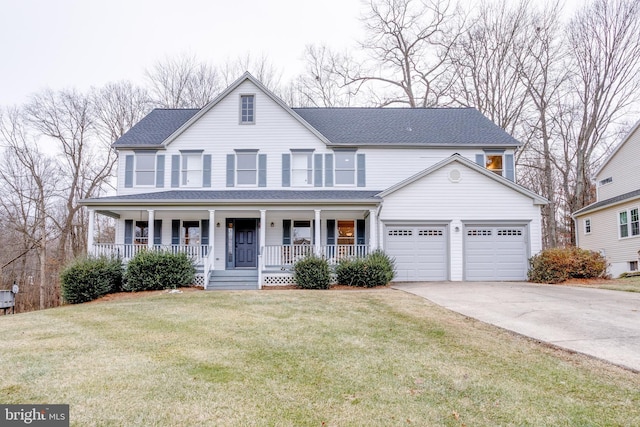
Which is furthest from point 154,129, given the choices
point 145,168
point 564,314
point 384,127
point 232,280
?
point 564,314

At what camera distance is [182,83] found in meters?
29.0

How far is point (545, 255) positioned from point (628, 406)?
11.9 m

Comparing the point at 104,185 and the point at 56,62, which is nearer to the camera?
the point at 56,62

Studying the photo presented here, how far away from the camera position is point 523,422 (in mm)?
3648

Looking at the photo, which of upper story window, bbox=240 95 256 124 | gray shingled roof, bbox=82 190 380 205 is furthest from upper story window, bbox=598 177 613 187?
upper story window, bbox=240 95 256 124

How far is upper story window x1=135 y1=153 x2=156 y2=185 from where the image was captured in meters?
17.1

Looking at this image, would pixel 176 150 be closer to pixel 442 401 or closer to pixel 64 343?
pixel 64 343

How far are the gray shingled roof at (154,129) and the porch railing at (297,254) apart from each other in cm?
688

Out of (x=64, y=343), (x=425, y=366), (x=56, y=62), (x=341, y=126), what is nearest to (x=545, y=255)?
(x=341, y=126)

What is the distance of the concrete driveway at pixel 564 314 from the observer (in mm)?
5852

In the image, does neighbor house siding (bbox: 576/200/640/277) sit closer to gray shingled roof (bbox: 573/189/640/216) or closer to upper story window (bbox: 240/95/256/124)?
gray shingled roof (bbox: 573/189/640/216)

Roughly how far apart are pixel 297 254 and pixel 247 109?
6539 millimetres

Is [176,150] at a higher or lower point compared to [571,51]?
lower

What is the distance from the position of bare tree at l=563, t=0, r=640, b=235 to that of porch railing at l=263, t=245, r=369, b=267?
1731 centimetres
